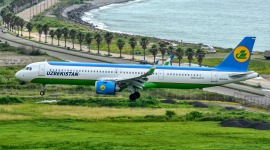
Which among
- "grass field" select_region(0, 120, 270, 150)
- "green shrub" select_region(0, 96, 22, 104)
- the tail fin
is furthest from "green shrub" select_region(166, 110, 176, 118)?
"green shrub" select_region(0, 96, 22, 104)

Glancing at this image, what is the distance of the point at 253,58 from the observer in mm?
156500

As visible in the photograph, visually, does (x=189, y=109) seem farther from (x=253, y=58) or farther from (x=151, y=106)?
(x=253, y=58)

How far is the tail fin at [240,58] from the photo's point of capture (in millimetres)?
87688

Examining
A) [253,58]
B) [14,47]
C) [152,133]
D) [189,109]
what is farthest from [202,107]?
[14,47]

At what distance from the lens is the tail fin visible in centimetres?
8769

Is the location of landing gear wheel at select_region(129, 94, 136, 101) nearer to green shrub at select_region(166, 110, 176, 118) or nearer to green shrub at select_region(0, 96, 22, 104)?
green shrub at select_region(166, 110, 176, 118)

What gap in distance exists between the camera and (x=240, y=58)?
87.7 m

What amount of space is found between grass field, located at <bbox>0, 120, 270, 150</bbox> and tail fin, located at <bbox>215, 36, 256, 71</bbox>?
Result: 15.2 meters

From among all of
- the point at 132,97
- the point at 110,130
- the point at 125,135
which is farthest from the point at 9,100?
the point at 125,135

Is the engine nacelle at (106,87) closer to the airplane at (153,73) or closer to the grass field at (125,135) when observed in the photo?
the airplane at (153,73)

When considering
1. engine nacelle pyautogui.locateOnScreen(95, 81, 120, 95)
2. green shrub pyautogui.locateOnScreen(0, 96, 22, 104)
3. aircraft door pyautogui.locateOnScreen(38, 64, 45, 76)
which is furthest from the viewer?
aircraft door pyautogui.locateOnScreen(38, 64, 45, 76)

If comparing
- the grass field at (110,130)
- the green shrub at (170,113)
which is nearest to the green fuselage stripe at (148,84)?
the grass field at (110,130)

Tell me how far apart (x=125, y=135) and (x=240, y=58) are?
2821cm

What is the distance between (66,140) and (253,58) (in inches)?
4001
